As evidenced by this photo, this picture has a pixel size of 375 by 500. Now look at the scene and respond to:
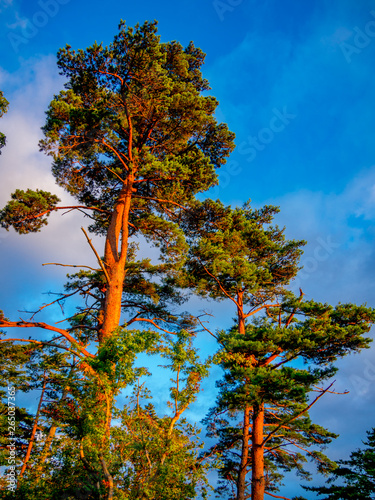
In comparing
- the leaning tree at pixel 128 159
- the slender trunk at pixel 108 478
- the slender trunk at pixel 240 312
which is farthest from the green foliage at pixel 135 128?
the slender trunk at pixel 108 478

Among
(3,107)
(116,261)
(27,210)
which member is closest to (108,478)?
(116,261)

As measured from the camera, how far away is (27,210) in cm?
977

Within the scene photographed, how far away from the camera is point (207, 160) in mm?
11320

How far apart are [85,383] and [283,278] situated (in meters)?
11.8

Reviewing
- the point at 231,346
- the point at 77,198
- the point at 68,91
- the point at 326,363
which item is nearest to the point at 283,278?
the point at 326,363

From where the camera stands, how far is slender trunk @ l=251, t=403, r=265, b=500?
36.1ft

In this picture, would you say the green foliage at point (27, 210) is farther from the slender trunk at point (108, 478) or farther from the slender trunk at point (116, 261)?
the slender trunk at point (108, 478)

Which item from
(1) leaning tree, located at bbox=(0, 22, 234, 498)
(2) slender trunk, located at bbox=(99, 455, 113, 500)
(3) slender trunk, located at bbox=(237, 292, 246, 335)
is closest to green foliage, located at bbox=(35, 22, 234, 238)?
(1) leaning tree, located at bbox=(0, 22, 234, 498)

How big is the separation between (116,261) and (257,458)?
27.8ft

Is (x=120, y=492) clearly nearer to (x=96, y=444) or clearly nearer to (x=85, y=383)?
(x=96, y=444)

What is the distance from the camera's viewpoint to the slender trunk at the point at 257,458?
36.1 ft

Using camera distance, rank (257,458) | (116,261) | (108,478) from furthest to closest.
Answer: (257,458) < (116,261) < (108,478)

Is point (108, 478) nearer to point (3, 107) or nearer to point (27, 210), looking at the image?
point (27, 210)

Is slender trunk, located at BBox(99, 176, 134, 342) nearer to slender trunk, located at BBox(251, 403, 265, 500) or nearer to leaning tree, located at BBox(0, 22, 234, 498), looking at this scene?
leaning tree, located at BBox(0, 22, 234, 498)
